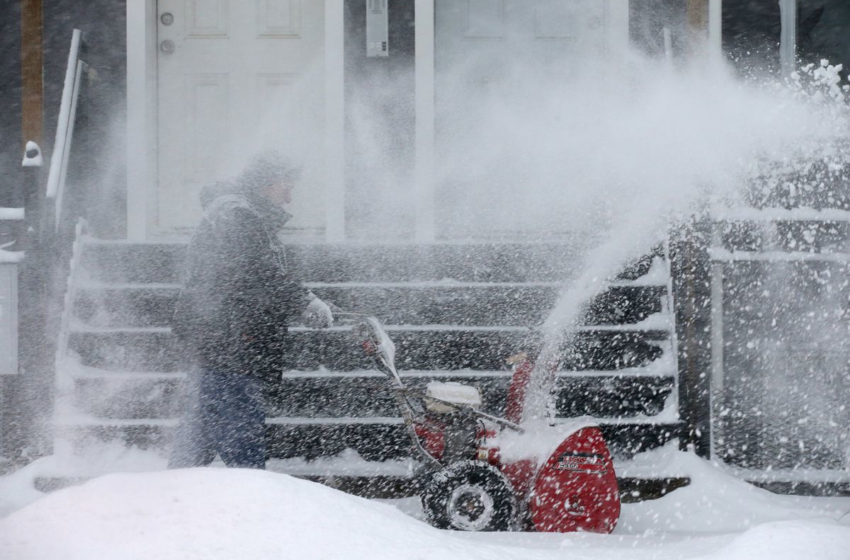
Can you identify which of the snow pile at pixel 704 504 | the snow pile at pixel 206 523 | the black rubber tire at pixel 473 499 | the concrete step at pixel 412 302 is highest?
the concrete step at pixel 412 302

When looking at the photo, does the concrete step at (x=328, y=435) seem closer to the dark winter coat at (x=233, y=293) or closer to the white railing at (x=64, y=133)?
the dark winter coat at (x=233, y=293)

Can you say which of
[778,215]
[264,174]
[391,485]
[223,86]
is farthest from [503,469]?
[223,86]

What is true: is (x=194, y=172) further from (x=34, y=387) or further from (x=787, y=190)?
(x=787, y=190)

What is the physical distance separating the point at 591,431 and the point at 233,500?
203 centimetres

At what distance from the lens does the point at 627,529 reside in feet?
14.8

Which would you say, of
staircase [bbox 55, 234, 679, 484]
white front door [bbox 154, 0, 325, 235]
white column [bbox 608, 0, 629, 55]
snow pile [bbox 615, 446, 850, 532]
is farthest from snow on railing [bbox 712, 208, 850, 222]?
white front door [bbox 154, 0, 325, 235]

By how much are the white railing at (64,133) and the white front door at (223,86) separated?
830 mm

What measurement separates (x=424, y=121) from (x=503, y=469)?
138 inches

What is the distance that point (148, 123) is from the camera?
7016 millimetres

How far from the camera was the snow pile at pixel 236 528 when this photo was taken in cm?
240

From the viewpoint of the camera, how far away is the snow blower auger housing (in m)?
4.02

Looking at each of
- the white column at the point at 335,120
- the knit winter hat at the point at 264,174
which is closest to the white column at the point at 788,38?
the white column at the point at 335,120

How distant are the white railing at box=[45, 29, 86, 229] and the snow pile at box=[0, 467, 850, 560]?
345cm

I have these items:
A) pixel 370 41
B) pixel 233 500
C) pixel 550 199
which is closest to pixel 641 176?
pixel 550 199
